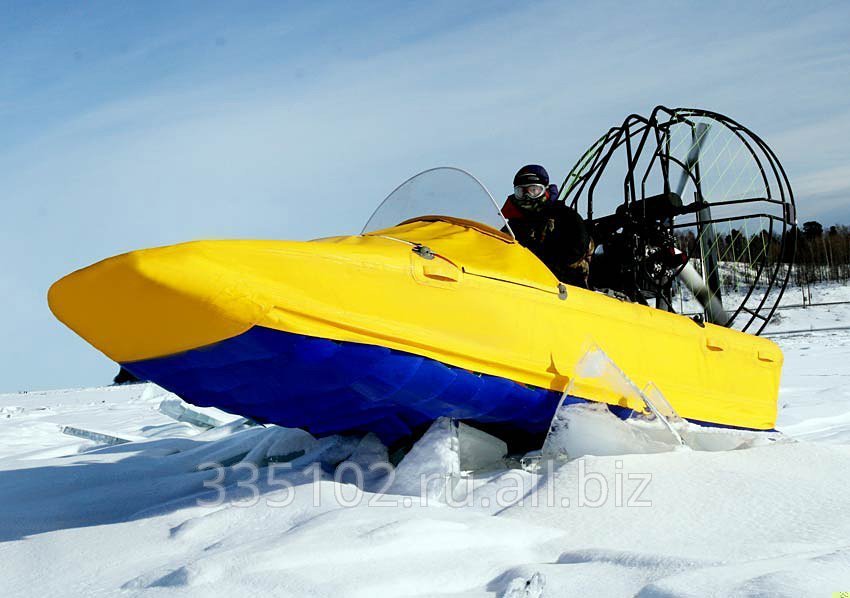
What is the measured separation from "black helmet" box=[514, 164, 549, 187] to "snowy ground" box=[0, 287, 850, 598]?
4.73ft

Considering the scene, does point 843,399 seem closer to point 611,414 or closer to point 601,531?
point 611,414

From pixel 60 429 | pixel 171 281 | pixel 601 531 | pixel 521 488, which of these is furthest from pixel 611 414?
pixel 60 429

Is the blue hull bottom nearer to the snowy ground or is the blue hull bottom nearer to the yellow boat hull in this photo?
the yellow boat hull

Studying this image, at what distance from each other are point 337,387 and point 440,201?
1.32m

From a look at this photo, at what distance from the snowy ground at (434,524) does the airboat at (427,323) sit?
27 cm

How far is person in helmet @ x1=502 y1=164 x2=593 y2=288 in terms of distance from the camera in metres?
4.29

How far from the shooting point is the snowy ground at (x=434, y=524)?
200 cm

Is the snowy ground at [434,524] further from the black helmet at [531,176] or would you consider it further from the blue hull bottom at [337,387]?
the black helmet at [531,176]

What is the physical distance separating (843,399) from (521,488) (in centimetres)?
387

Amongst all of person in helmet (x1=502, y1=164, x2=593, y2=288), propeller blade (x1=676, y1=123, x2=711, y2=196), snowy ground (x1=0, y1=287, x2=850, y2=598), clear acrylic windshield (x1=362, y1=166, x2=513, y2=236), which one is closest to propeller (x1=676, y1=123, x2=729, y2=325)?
propeller blade (x1=676, y1=123, x2=711, y2=196)

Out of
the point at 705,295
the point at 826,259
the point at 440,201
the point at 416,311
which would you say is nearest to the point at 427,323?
the point at 416,311

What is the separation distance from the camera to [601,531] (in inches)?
96.2

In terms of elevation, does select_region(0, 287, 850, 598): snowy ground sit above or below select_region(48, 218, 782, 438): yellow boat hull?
below

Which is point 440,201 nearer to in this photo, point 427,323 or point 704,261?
point 427,323
